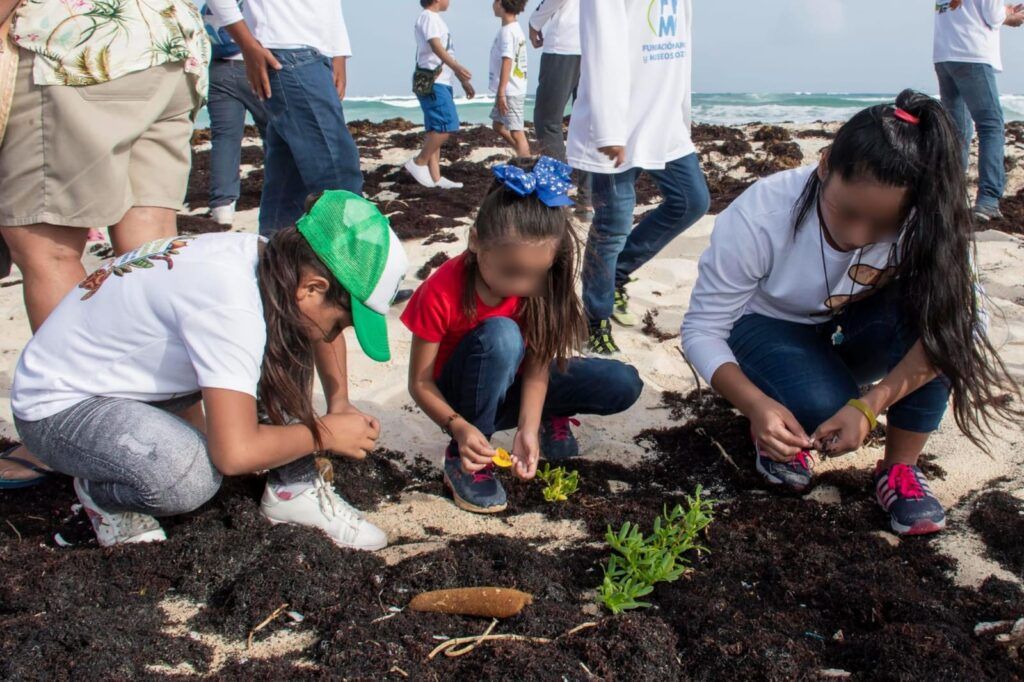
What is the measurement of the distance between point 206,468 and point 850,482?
5.98 feet

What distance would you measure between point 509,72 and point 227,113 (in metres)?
2.64

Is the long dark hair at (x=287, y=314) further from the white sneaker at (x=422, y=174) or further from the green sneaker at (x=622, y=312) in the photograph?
the white sneaker at (x=422, y=174)

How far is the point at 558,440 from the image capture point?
2.71 m

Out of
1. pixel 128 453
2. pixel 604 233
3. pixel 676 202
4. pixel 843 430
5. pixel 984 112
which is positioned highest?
pixel 984 112

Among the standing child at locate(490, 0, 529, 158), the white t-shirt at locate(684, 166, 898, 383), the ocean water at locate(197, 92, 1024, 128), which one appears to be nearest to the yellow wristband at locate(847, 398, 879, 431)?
the white t-shirt at locate(684, 166, 898, 383)

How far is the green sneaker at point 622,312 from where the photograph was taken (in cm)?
380

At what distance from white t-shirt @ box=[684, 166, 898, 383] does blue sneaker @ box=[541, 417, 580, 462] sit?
1.57 feet

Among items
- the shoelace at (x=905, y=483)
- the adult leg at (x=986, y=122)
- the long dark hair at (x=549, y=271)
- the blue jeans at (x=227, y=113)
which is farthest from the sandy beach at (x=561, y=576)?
the adult leg at (x=986, y=122)

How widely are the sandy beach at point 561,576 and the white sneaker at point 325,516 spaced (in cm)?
6

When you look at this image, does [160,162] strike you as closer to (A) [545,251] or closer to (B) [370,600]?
(A) [545,251]

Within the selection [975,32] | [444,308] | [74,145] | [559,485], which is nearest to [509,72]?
[975,32]

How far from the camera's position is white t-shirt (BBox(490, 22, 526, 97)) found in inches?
267

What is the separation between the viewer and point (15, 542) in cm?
205

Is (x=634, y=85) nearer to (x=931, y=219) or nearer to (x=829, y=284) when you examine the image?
(x=829, y=284)
